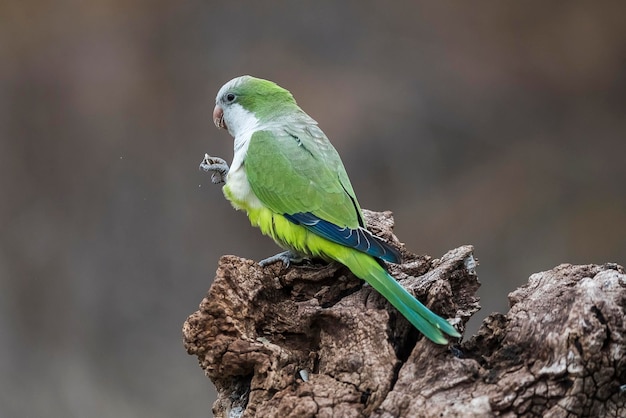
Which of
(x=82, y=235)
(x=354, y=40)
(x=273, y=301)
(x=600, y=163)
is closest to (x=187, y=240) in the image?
(x=82, y=235)

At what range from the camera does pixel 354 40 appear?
3.76 m

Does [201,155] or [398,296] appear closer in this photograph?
[398,296]

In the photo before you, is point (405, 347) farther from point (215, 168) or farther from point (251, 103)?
point (251, 103)

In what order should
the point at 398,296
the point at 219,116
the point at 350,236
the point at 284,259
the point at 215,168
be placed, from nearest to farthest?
the point at 398,296, the point at 350,236, the point at 284,259, the point at 215,168, the point at 219,116

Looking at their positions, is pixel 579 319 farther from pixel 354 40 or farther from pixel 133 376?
pixel 133 376

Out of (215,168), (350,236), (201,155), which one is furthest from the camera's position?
(201,155)

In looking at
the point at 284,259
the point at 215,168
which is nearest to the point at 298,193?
the point at 284,259

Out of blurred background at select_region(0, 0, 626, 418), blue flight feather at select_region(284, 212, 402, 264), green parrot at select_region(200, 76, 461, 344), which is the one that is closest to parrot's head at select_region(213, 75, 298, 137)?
green parrot at select_region(200, 76, 461, 344)

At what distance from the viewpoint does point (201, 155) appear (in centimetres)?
379

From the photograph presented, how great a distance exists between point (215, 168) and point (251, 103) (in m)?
0.28

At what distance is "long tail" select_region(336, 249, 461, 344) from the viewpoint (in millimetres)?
1644

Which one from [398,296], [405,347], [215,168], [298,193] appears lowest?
[405,347]

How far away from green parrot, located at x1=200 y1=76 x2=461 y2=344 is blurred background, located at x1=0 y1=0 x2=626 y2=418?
129 cm

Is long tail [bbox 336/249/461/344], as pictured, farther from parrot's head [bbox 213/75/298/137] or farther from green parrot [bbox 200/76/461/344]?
parrot's head [bbox 213/75/298/137]
